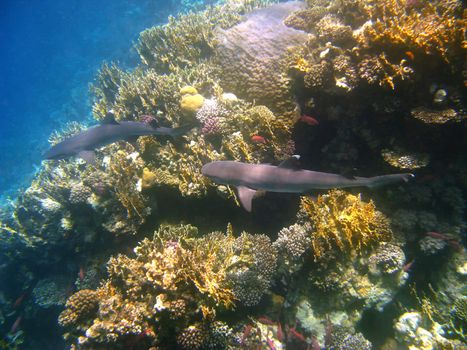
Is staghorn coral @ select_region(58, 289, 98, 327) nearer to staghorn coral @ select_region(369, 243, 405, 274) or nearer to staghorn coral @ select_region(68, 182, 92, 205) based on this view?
staghorn coral @ select_region(68, 182, 92, 205)

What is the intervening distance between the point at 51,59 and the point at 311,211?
46.7 metres

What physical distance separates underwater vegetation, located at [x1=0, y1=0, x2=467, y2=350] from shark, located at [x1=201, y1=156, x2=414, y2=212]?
29 centimetres

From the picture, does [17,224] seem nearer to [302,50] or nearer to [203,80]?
[203,80]

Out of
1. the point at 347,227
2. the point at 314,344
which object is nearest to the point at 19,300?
the point at 314,344

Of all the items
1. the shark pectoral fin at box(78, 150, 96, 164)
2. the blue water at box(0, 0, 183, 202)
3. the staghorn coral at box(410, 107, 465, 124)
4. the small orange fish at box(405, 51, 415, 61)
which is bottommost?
the staghorn coral at box(410, 107, 465, 124)

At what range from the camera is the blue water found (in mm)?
28938

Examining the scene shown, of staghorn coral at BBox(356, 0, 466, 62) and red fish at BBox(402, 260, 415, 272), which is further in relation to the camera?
red fish at BBox(402, 260, 415, 272)

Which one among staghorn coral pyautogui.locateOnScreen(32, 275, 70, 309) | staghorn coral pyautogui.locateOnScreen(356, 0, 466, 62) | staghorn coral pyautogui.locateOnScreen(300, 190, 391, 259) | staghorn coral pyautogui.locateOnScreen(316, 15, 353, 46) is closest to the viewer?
staghorn coral pyautogui.locateOnScreen(356, 0, 466, 62)

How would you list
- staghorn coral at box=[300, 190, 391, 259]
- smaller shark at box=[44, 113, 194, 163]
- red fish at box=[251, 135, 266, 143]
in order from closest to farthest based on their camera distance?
staghorn coral at box=[300, 190, 391, 259] < red fish at box=[251, 135, 266, 143] < smaller shark at box=[44, 113, 194, 163]

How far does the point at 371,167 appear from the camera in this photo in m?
5.47

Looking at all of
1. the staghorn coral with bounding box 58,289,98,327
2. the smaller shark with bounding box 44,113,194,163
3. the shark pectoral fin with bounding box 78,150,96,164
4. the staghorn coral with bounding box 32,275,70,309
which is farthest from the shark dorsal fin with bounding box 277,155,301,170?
the staghorn coral with bounding box 32,275,70,309

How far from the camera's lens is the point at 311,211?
16.9 feet

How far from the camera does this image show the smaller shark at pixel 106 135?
6391 millimetres

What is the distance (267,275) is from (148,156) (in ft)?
14.2
